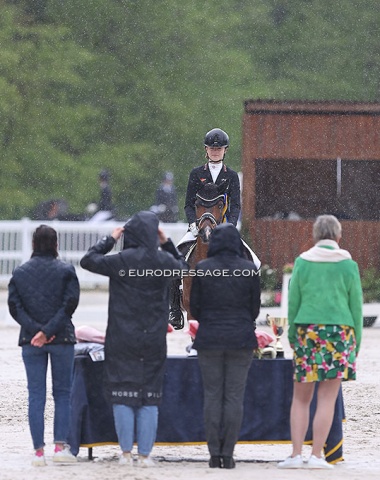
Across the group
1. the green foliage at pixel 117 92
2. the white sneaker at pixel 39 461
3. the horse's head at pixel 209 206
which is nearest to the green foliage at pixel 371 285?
the horse's head at pixel 209 206

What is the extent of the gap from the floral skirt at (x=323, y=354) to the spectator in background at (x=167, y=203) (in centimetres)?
2327

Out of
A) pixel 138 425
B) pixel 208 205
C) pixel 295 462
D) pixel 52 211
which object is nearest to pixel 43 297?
pixel 138 425

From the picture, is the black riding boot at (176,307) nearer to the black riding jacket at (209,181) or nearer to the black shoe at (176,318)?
the black shoe at (176,318)

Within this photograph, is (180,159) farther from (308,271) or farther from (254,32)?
(308,271)

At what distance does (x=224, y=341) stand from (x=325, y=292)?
0.73 metres

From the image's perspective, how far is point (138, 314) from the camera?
9398 mm

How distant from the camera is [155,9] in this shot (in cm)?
3938

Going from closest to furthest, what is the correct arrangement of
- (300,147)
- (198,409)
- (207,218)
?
Answer: (198,409), (207,218), (300,147)

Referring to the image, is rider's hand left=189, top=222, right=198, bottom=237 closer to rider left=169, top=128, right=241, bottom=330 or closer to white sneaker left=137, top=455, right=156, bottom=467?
rider left=169, top=128, right=241, bottom=330

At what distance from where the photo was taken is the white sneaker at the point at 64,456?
966 centimetres

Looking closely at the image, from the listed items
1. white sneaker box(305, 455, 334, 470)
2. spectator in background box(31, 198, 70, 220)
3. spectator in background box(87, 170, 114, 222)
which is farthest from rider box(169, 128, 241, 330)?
spectator in background box(31, 198, 70, 220)

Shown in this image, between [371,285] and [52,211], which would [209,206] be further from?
[52,211]

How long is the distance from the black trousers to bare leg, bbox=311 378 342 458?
0.50 meters

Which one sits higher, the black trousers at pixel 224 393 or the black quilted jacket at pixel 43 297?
the black quilted jacket at pixel 43 297
